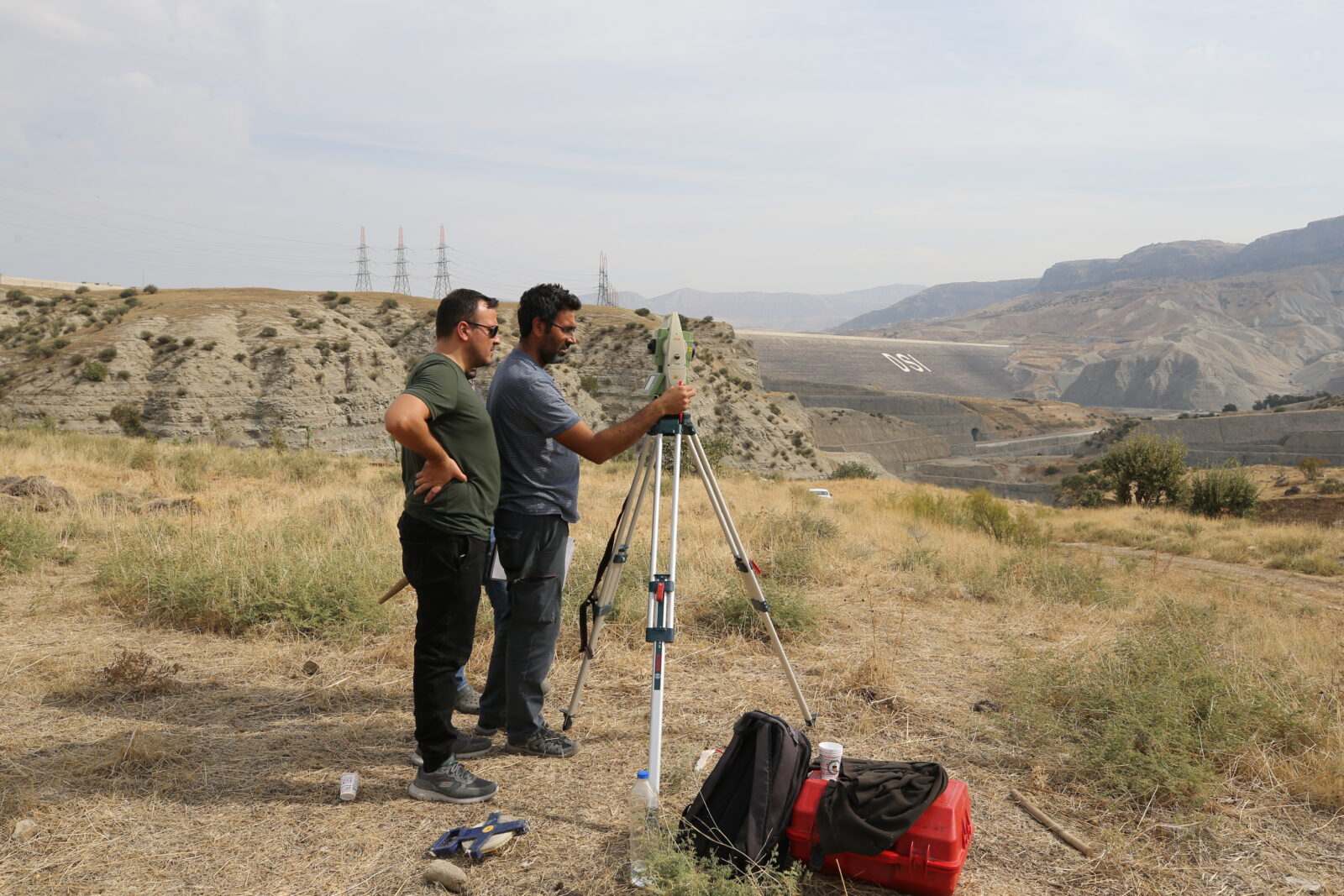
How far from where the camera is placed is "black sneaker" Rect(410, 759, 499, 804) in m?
3.24

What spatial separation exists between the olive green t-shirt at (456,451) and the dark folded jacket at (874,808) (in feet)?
5.54

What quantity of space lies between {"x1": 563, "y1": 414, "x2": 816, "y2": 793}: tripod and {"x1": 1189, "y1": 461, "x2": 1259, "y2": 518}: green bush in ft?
78.6

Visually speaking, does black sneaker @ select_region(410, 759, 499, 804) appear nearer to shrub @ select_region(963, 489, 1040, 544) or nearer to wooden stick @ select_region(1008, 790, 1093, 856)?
wooden stick @ select_region(1008, 790, 1093, 856)

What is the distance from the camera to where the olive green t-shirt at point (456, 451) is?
10.3 feet

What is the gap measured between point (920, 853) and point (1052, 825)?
0.87 meters

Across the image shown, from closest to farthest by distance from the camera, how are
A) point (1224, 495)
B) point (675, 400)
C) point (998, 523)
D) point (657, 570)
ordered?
point (675, 400) < point (657, 570) < point (998, 523) < point (1224, 495)

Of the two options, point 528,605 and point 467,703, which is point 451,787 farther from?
point 467,703

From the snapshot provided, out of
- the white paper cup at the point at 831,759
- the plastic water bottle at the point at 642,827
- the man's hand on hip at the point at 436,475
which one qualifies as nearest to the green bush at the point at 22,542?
the man's hand on hip at the point at 436,475

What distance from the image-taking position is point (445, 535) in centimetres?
315

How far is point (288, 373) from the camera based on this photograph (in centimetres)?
3139

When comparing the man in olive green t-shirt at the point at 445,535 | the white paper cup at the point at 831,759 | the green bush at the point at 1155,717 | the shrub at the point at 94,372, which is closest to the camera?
the white paper cup at the point at 831,759

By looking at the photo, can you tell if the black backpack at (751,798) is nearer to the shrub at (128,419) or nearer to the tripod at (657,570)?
the tripod at (657,570)

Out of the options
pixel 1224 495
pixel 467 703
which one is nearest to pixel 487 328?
pixel 467 703

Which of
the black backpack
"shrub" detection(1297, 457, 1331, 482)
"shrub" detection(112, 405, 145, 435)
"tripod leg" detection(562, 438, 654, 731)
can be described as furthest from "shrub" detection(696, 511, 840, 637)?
"shrub" detection(1297, 457, 1331, 482)
